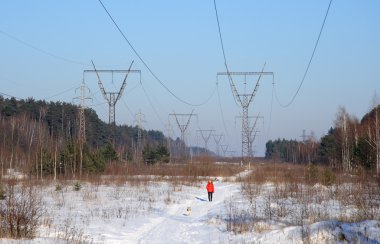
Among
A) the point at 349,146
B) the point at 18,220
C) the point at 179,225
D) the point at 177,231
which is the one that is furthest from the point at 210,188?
the point at 349,146

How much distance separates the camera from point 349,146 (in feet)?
213

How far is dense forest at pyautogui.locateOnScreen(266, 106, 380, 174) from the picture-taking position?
4072 cm

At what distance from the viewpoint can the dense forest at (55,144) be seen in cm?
3934

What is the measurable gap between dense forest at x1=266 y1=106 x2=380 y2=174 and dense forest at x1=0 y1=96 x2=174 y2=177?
1781 centimetres

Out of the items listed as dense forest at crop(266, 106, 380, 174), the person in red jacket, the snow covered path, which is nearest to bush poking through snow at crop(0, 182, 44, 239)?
the snow covered path

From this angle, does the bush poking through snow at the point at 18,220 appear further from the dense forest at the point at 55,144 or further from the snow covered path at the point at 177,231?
the dense forest at the point at 55,144

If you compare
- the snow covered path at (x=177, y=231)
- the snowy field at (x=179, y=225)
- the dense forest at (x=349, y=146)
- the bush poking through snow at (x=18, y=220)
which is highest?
the dense forest at (x=349, y=146)

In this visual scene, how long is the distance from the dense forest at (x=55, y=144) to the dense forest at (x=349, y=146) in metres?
17.8

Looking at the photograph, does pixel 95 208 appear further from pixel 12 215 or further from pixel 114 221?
pixel 12 215

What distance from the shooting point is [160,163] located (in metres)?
69.4

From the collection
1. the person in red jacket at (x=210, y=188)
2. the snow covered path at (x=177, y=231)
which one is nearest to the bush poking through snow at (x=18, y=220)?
the snow covered path at (x=177, y=231)

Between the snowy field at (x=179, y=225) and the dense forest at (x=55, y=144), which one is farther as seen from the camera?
the dense forest at (x=55, y=144)

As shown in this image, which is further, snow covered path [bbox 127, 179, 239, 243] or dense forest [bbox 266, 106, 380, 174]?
dense forest [bbox 266, 106, 380, 174]

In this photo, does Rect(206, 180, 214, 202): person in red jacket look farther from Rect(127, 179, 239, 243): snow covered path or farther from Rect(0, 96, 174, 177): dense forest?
Rect(0, 96, 174, 177): dense forest
